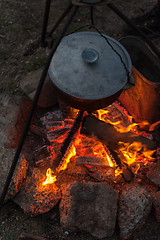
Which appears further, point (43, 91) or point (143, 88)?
point (43, 91)

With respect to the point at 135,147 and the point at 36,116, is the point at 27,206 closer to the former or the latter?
the point at 36,116

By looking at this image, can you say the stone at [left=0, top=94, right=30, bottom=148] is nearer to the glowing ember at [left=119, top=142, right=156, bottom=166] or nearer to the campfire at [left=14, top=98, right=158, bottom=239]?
the campfire at [left=14, top=98, right=158, bottom=239]

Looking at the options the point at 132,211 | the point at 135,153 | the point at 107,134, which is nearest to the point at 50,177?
the point at 107,134

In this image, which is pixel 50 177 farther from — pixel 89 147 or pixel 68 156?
pixel 89 147

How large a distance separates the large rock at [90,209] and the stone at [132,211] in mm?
82

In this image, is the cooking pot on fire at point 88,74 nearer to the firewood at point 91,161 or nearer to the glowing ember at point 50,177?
the firewood at point 91,161

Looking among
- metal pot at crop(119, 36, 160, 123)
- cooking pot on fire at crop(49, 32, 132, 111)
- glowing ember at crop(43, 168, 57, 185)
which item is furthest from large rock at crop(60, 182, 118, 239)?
metal pot at crop(119, 36, 160, 123)

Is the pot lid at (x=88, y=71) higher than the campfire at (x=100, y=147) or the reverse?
higher

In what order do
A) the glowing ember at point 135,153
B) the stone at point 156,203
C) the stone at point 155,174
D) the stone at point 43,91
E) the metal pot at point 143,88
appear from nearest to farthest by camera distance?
the stone at point 156,203
the stone at point 155,174
the metal pot at point 143,88
the glowing ember at point 135,153
the stone at point 43,91

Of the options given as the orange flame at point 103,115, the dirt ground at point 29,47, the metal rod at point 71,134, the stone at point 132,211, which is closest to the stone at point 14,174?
the dirt ground at point 29,47

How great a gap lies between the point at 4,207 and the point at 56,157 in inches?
32.7

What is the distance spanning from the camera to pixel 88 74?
209 cm

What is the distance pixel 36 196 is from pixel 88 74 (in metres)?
1.45

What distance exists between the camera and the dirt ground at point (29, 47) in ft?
7.47
